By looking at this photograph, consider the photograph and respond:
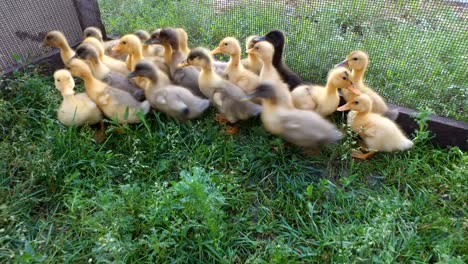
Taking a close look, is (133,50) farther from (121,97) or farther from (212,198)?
(212,198)

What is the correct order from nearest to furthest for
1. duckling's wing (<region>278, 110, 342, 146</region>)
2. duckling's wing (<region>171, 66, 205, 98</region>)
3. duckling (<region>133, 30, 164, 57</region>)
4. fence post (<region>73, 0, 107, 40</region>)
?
duckling's wing (<region>278, 110, 342, 146</region>) → duckling's wing (<region>171, 66, 205, 98</region>) → duckling (<region>133, 30, 164, 57</region>) → fence post (<region>73, 0, 107, 40</region>)

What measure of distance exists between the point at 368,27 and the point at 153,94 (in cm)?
217

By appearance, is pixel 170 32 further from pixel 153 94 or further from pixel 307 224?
pixel 307 224

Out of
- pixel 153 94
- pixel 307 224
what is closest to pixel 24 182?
pixel 153 94

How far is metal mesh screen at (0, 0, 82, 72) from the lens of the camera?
3.56m

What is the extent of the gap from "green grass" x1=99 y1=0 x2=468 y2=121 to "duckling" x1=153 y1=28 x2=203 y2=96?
75 cm

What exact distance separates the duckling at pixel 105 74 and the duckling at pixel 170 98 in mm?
157

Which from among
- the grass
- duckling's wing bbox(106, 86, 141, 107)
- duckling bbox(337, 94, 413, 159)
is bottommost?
the grass

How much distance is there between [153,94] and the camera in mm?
3043

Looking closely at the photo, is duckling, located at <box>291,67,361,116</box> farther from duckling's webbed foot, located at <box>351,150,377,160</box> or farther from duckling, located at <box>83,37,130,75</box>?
duckling, located at <box>83,37,130,75</box>

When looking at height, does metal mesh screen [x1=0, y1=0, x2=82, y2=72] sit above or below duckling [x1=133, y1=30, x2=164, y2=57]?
above

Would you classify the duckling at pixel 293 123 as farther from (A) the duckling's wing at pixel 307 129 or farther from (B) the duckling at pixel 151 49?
(B) the duckling at pixel 151 49

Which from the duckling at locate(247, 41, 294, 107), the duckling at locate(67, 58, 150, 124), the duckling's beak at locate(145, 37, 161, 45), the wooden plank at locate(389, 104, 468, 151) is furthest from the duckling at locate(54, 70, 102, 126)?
the wooden plank at locate(389, 104, 468, 151)

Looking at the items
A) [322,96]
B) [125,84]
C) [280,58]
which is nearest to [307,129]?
[322,96]
